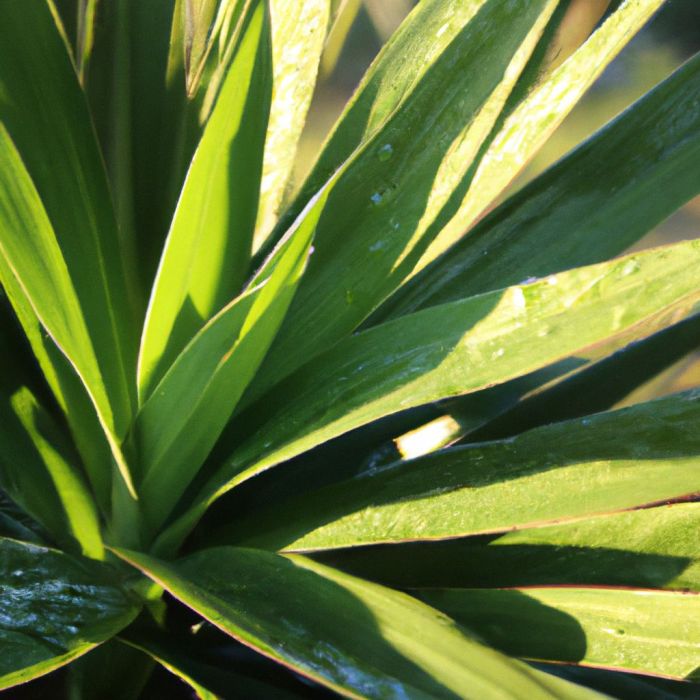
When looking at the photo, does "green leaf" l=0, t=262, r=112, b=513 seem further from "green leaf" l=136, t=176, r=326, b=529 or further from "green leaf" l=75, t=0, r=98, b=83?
"green leaf" l=75, t=0, r=98, b=83

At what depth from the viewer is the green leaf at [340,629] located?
428mm

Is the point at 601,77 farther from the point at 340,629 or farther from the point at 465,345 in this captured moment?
the point at 340,629

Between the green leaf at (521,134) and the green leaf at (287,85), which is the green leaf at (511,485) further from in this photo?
the green leaf at (287,85)

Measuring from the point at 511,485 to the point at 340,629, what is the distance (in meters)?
0.17

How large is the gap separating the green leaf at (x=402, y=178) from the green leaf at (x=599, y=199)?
94mm

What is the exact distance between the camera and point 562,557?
2.12 feet

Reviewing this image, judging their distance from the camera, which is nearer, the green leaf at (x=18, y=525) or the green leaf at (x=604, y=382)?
→ the green leaf at (x=18, y=525)

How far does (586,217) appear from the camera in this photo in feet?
2.28

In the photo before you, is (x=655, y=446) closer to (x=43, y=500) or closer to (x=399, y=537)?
(x=399, y=537)

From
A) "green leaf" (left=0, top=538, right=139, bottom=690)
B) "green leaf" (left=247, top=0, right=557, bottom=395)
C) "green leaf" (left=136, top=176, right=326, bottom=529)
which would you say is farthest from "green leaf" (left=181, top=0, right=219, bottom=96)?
"green leaf" (left=0, top=538, right=139, bottom=690)

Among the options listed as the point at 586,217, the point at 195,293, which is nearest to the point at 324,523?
the point at 195,293

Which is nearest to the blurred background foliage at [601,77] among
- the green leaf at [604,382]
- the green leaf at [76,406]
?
the green leaf at [604,382]

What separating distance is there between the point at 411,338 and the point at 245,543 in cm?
22

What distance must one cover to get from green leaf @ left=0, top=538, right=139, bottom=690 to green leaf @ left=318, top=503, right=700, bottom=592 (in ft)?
0.72
